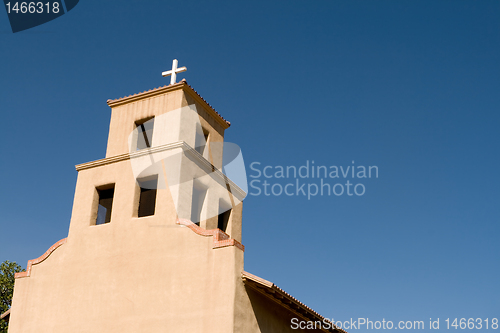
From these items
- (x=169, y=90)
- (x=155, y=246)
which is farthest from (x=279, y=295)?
Answer: (x=169, y=90)

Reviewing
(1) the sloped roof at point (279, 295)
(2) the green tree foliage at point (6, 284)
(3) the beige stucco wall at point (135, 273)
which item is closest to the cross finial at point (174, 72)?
(3) the beige stucco wall at point (135, 273)

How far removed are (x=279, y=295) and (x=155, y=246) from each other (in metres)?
4.02

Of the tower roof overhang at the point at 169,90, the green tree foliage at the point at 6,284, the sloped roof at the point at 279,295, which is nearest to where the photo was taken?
the sloped roof at the point at 279,295

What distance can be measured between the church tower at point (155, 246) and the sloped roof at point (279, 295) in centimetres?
4

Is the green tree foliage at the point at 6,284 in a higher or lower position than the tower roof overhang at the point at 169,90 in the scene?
lower

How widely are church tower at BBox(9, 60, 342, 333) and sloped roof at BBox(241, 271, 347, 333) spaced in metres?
0.04

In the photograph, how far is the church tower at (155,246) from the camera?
1420 centimetres

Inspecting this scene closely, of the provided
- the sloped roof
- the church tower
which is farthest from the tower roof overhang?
the sloped roof

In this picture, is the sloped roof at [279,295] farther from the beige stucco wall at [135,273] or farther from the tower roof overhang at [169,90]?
the tower roof overhang at [169,90]

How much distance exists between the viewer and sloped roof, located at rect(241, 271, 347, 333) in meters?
13.9

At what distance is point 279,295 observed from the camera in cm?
1483

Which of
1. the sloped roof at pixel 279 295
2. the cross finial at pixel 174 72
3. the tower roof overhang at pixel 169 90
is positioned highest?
the cross finial at pixel 174 72

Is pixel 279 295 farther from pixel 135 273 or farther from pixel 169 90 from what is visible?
pixel 169 90

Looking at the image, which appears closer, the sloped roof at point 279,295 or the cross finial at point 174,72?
the sloped roof at point 279,295
